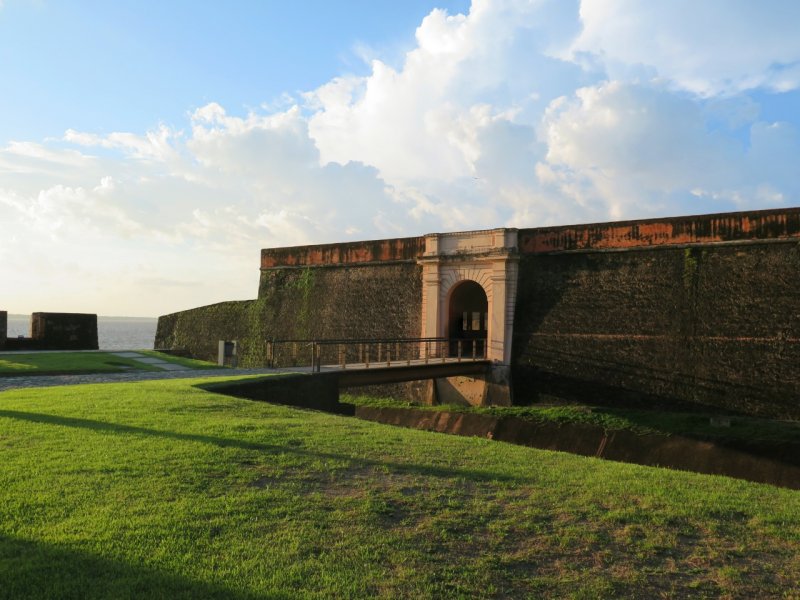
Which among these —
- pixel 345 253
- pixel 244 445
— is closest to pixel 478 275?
pixel 345 253

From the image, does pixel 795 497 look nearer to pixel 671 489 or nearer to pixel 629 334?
pixel 671 489

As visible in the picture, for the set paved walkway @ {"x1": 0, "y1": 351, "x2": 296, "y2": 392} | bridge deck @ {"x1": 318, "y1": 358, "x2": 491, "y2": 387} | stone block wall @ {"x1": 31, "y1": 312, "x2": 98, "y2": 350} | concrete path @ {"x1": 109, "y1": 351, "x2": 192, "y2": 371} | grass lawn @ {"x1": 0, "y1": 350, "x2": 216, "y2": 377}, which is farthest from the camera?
stone block wall @ {"x1": 31, "y1": 312, "x2": 98, "y2": 350}

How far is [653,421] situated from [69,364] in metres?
12.5

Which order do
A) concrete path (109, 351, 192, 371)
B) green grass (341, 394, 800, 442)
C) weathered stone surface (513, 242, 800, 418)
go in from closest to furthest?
1. green grass (341, 394, 800, 442)
2. weathered stone surface (513, 242, 800, 418)
3. concrete path (109, 351, 192, 371)

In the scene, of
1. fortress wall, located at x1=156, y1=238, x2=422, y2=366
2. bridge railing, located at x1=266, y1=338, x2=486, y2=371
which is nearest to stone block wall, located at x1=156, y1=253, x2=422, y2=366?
fortress wall, located at x1=156, y1=238, x2=422, y2=366

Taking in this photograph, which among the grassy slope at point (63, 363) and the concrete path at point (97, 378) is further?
the grassy slope at point (63, 363)

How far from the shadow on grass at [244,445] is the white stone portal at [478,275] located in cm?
1153

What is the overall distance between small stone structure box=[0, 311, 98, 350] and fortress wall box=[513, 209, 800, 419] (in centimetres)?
1269

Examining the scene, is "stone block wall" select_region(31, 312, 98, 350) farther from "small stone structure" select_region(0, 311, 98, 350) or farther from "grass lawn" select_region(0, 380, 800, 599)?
"grass lawn" select_region(0, 380, 800, 599)

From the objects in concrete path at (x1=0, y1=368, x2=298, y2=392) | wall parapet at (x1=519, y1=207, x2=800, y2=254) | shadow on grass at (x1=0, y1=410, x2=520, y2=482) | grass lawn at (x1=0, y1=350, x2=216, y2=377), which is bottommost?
shadow on grass at (x1=0, y1=410, x2=520, y2=482)

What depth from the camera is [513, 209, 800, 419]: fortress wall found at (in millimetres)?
13195

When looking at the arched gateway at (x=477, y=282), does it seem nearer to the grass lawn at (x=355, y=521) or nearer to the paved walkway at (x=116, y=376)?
the paved walkway at (x=116, y=376)

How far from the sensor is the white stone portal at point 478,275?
653 inches

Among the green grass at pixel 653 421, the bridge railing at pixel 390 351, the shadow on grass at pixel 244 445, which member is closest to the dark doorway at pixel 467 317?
the bridge railing at pixel 390 351
